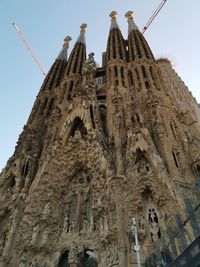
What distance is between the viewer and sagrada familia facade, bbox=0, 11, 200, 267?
10.1 m

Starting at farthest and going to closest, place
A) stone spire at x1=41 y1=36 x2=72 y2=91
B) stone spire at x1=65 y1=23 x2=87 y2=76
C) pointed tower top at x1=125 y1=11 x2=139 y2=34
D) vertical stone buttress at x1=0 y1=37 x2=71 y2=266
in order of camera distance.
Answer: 1. pointed tower top at x1=125 y1=11 x2=139 y2=34
2. stone spire at x1=65 y1=23 x2=87 y2=76
3. stone spire at x1=41 y1=36 x2=72 y2=91
4. vertical stone buttress at x1=0 y1=37 x2=71 y2=266

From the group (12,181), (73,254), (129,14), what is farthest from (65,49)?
(73,254)

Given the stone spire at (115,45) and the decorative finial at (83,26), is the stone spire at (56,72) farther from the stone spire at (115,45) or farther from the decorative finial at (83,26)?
the stone spire at (115,45)

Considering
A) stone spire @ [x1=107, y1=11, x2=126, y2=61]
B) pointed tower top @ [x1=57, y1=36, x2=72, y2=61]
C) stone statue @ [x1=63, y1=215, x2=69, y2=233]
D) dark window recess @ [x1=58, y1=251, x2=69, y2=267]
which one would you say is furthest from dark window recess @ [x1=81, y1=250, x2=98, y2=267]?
pointed tower top @ [x1=57, y1=36, x2=72, y2=61]

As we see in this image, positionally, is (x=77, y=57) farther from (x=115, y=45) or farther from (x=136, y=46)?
(x=136, y=46)

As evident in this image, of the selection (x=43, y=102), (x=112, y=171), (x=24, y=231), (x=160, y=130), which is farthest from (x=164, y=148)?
(x=43, y=102)

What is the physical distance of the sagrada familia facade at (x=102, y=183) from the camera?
1009cm

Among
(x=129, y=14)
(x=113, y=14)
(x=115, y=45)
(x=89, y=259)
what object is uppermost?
(x=113, y=14)

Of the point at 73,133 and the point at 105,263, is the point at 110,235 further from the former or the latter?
the point at 73,133

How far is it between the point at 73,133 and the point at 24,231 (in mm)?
5902

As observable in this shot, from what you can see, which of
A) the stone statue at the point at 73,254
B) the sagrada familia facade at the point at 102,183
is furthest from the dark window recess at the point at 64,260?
the stone statue at the point at 73,254

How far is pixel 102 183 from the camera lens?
11938 mm

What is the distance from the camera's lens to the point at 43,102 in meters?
21.1

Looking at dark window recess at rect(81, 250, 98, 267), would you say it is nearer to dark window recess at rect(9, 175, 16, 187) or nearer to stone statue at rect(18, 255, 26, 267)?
stone statue at rect(18, 255, 26, 267)
